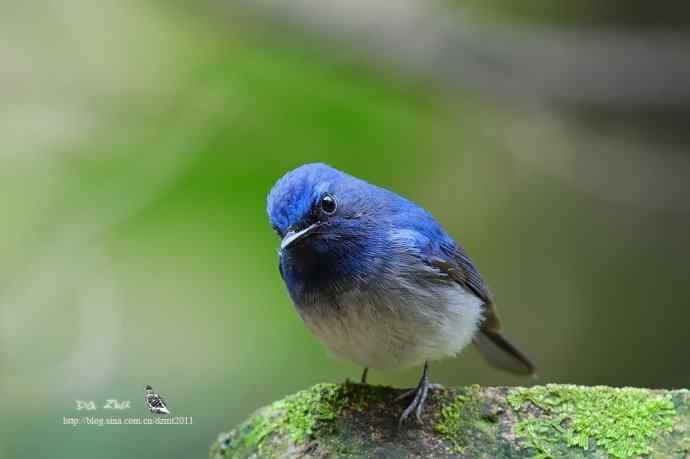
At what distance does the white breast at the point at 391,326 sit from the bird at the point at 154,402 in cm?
143

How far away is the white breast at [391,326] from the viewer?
4.13 m

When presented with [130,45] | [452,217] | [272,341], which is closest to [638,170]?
[452,217]

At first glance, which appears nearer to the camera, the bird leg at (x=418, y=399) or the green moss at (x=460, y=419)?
the green moss at (x=460, y=419)

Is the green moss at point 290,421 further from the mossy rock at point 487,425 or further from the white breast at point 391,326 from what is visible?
the white breast at point 391,326

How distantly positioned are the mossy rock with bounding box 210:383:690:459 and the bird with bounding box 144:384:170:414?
1015mm

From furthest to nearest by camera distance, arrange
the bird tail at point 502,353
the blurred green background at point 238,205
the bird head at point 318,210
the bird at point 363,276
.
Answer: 1. the blurred green background at point 238,205
2. the bird tail at point 502,353
3. the bird at point 363,276
4. the bird head at point 318,210

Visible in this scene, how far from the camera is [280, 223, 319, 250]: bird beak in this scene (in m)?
3.90

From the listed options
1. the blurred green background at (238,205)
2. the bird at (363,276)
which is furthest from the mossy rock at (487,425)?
the blurred green background at (238,205)

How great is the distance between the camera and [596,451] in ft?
12.6

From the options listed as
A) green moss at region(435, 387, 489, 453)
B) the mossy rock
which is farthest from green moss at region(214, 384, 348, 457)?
green moss at region(435, 387, 489, 453)

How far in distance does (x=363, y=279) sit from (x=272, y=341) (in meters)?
2.57

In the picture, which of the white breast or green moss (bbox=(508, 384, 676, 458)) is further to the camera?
the white breast

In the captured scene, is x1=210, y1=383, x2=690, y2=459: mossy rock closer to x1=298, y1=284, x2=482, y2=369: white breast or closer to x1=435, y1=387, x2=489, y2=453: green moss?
x1=435, y1=387, x2=489, y2=453: green moss

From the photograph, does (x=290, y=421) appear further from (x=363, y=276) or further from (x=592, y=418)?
(x=592, y=418)
